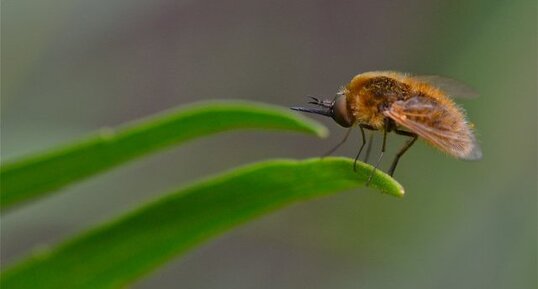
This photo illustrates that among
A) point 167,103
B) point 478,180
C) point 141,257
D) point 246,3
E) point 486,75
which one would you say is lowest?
point 141,257

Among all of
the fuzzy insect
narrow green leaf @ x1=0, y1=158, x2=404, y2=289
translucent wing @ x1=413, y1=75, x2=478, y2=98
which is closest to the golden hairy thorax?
the fuzzy insect

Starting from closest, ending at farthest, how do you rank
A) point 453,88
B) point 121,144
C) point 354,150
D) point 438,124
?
point 121,144, point 438,124, point 453,88, point 354,150

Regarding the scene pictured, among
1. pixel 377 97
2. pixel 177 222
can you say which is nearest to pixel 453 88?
pixel 377 97

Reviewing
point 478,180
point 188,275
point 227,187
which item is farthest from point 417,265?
point 227,187

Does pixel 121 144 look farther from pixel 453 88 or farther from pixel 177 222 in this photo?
pixel 453 88

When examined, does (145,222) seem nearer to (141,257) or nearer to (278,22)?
(141,257)

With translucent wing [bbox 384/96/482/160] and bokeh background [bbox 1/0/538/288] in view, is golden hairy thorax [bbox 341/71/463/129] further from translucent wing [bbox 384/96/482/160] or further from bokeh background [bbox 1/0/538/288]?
bokeh background [bbox 1/0/538/288]
